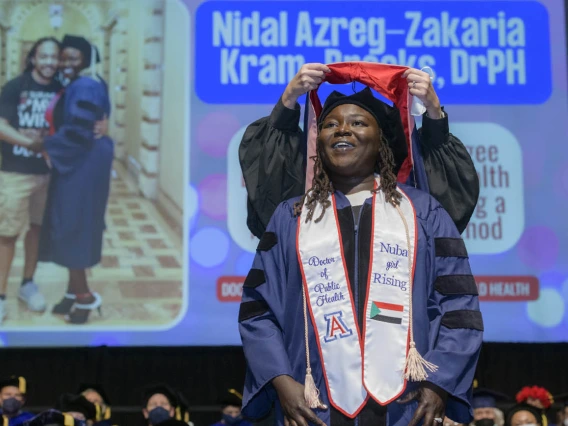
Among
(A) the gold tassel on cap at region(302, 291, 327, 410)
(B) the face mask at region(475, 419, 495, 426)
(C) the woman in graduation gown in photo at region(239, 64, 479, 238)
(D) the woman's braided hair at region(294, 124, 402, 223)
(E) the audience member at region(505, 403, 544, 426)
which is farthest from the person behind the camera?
(B) the face mask at region(475, 419, 495, 426)

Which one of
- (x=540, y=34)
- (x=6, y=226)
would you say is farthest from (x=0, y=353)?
(x=540, y=34)

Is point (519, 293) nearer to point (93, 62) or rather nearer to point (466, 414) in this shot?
point (93, 62)

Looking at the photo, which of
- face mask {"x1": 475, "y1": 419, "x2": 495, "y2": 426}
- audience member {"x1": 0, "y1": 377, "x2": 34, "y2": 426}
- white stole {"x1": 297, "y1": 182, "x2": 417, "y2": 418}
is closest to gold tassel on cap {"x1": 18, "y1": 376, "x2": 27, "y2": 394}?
audience member {"x1": 0, "y1": 377, "x2": 34, "y2": 426}

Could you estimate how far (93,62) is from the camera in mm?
5957

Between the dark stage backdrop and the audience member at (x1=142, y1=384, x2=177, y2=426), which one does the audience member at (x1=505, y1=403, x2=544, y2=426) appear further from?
the audience member at (x1=142, y1=384, x2=177, y2=426)

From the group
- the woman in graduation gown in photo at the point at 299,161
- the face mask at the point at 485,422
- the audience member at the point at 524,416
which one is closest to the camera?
the woman in graduation gown in photo at the point at 299,161

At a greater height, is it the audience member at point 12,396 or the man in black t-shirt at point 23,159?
the man in black t-shirt at point 23,159

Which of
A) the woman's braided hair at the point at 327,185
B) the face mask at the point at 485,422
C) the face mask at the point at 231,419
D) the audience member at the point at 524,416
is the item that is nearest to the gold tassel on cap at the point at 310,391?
the woman's braided hair at the point at 327,185

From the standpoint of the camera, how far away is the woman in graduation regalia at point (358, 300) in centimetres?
210

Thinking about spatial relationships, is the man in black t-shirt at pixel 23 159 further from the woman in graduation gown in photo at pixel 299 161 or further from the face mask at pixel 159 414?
the woman in graduation gown in photo at pixel 299 161

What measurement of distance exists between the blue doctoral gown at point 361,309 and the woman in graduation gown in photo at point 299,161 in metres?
0.20

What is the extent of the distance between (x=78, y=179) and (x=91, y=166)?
13 cm

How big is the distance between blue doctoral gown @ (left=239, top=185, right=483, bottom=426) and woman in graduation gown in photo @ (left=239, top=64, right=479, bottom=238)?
198 millimetres

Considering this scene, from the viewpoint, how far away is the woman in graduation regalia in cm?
210
